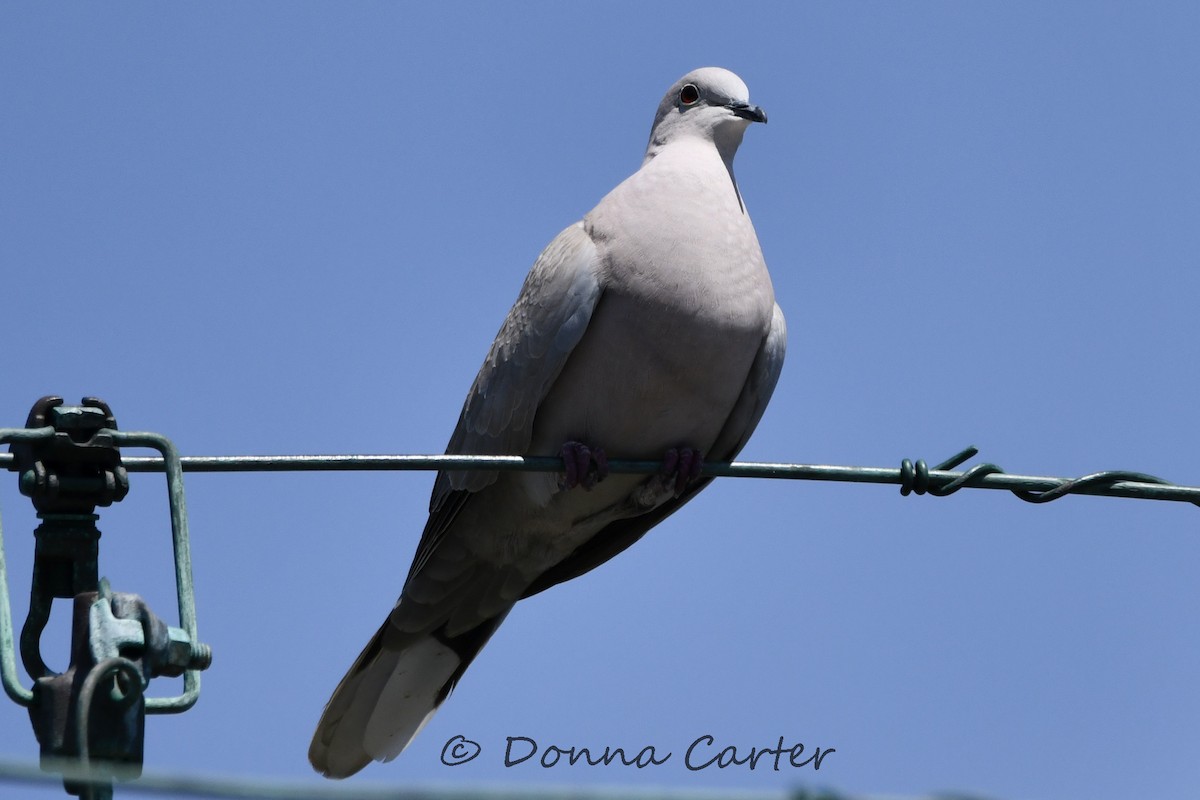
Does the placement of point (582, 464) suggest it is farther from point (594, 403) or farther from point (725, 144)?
point (725, 144)

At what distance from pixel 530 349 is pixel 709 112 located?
4.29 feet

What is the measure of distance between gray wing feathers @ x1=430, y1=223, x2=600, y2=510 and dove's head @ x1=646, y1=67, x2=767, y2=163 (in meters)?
0.79

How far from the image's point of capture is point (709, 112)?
6.14m

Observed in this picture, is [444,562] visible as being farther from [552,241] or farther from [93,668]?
[93,668]

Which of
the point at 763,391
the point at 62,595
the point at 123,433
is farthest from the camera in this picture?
the point at 763,391

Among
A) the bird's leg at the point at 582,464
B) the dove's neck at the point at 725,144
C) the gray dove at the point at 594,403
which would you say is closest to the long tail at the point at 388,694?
the gray dove at the point at 594,403

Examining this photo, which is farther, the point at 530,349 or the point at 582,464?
the point at 530,349

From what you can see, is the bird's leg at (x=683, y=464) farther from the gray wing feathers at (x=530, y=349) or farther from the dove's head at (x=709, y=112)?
the dove's head at (x=709, y=112)

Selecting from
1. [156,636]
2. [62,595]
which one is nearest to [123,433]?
[62,595]

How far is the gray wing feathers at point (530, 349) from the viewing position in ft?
17.4

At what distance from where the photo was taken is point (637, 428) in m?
5.41

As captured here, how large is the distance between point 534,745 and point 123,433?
248cm

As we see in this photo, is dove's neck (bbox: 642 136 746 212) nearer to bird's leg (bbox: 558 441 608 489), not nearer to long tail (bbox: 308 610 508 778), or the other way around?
bird's leg (bbox: 558 441 608 489)

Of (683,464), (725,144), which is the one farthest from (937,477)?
(725,144)
